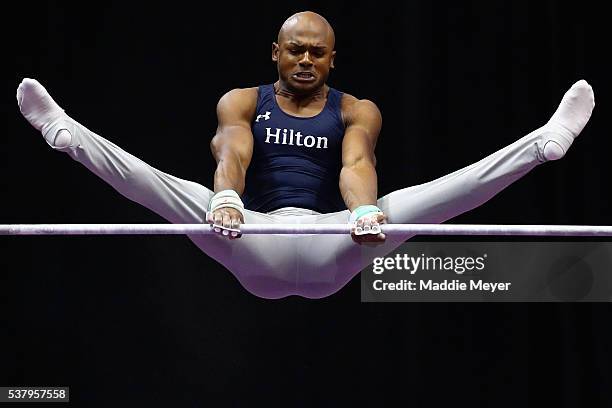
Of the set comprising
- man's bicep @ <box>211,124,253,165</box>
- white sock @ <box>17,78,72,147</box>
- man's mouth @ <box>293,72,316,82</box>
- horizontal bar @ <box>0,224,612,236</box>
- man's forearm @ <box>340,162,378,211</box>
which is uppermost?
man's mouth @ <box>293,72,316,82</box>

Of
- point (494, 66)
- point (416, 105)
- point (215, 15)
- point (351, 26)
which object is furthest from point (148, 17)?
point (494, 66)

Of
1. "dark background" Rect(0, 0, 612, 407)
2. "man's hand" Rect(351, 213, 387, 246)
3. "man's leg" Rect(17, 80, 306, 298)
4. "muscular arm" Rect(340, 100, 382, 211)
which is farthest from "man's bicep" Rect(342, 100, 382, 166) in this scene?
"dark background" Rect(0, 0, 612, 407)

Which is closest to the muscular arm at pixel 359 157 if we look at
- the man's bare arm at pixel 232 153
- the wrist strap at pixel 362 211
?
the wrist strap at pixel 362 211

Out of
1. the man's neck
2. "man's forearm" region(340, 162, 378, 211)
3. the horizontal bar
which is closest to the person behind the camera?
the horizontal bar

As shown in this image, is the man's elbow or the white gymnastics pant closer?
the white gymnastics pant

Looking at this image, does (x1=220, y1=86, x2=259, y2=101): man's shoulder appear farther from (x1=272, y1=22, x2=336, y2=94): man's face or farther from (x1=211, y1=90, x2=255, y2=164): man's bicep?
(x1=272, y1=22, x2=336, y2=94): man's face

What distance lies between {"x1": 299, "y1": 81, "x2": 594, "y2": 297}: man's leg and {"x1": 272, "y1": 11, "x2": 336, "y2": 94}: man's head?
1.57 feet

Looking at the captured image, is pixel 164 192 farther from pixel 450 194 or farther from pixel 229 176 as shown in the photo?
pixel 450 194

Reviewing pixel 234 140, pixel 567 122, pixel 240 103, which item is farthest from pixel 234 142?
pixel 567 122

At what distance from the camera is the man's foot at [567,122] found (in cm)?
282

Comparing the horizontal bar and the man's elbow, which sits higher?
the man's elbow

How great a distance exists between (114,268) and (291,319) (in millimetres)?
767

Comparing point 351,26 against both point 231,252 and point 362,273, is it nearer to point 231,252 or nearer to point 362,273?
point 362,273

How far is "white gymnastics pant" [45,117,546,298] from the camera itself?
9.44 feet
